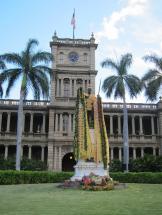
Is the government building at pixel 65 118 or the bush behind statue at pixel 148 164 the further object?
the government building at pixel 65 118

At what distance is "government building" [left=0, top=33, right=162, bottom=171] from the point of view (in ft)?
145

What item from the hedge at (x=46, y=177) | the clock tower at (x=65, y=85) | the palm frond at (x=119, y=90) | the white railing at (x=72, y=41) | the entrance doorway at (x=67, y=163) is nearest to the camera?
the hedge at (x=46, y=177)

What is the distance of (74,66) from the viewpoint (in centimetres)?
4731

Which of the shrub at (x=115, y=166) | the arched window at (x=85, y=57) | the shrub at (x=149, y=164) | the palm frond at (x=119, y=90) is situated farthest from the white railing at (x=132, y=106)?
the shrub at (x=149, y=164)

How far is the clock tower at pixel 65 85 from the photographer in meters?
43.7

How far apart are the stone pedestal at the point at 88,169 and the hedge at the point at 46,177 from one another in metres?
6.06

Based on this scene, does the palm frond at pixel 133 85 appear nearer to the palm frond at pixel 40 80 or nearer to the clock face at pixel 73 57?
the palm frond at pixel 40 80

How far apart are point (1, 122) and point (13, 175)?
70.2 ft

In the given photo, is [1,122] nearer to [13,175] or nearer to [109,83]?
[109,83]

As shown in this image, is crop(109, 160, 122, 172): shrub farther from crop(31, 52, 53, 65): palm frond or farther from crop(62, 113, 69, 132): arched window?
crop(31, 52, 53, 65): palm frond

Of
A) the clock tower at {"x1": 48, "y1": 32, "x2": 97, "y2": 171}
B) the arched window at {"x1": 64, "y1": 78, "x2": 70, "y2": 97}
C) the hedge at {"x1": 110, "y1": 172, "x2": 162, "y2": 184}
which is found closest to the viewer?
the hedge at {"x1": 110, "y1": 172, "x2": 162, "y2": 184}

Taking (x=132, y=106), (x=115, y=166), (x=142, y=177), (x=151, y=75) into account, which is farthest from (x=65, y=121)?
(x=142, y=177)

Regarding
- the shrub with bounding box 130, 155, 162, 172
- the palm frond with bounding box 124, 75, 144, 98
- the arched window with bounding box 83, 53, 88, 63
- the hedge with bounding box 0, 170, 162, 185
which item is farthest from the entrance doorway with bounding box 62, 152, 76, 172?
the hedge with bounding box 0, 170, 162, 185

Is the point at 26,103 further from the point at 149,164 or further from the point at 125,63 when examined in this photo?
the point at 149,164
